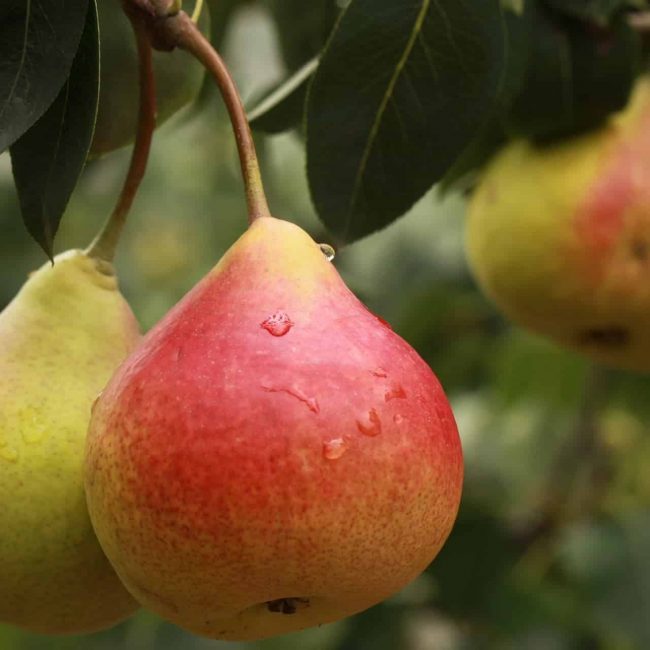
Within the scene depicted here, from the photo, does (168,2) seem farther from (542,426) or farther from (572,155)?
(542,426)

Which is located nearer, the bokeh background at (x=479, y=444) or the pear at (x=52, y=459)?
the pear at (x=52, y=459)

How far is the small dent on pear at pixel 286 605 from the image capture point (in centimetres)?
99

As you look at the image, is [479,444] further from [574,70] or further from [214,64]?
[214,64]

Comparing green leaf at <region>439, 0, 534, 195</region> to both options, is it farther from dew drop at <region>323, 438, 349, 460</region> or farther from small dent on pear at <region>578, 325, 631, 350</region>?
dew drop at <region>323, 438, 349, 460</region>

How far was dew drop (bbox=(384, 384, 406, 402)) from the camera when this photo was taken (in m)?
0.94

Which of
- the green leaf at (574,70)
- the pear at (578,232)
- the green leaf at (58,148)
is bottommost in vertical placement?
the pear at (578,232)

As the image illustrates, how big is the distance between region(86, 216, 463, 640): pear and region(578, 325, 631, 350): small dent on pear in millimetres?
806

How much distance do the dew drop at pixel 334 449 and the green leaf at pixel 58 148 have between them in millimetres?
316

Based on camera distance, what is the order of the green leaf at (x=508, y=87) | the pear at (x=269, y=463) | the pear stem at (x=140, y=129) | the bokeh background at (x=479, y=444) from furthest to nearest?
the bokeh background at (x=479, y=444)
the green leaf at (x=508, y=87)
the pear stem at (x=140, y=129)
the pear at (x=269, y=463)

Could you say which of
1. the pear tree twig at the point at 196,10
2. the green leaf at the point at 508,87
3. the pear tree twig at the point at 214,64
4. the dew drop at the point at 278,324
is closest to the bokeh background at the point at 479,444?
the green leaf at the point at 508,87

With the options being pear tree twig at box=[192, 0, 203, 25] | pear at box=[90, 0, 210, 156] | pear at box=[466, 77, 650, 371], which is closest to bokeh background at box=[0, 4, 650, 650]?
pear at box=[466, 77, 650, 371]

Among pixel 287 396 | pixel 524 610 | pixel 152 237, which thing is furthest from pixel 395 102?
pixel 152 237

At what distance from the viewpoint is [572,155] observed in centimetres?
175

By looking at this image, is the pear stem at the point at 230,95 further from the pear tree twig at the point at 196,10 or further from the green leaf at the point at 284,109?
the green leaf at the point at 284,109
